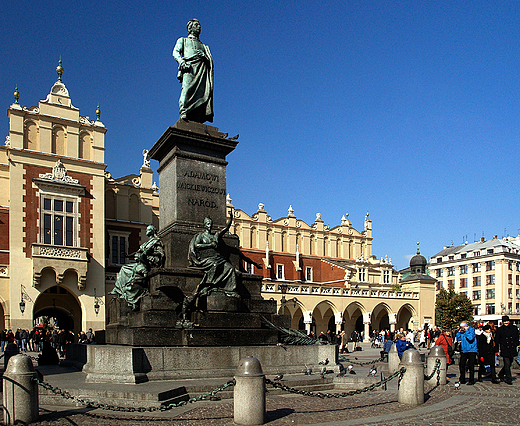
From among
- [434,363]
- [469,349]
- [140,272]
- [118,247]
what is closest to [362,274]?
[118,247]

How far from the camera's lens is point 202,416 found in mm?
6969

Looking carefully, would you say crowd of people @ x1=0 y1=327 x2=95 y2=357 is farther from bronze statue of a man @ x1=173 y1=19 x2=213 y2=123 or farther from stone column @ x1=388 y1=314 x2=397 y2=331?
stone column @ x1=388 y1=314 x2=397 y2=331

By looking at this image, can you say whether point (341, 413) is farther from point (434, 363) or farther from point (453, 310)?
point (453, 310)

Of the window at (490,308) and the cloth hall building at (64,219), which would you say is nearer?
the cloth hall building at (64,219)

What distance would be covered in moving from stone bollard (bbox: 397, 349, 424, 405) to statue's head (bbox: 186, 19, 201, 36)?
8.56 metres

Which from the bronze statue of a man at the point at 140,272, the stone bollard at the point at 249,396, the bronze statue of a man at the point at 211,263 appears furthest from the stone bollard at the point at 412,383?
the bronze statue of a man at the point at 140,272

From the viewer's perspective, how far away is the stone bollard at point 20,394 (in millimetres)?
6379

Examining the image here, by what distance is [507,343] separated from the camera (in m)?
11.5

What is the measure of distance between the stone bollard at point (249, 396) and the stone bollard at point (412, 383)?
283cm

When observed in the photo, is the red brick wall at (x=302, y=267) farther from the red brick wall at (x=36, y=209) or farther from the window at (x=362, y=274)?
the red brick wall at (x=36, y=209)

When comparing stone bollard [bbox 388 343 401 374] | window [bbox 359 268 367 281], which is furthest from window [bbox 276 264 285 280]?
stone bollard [bbox 388 343 401 374]

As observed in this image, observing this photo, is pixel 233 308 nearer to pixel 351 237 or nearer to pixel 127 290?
pixel 127 290

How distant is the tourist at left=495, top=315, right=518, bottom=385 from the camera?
1149 cm

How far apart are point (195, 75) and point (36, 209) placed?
2160 cm
